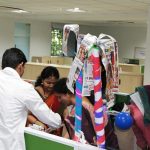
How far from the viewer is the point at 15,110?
1.92 m

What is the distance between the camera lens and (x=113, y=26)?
12.1m

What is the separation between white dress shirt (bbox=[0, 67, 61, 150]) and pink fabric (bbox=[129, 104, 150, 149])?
56cm

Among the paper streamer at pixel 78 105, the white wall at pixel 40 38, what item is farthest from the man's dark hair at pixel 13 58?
the white wall at pixel 40 38

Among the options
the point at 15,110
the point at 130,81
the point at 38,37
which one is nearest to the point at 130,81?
the point at 130,81

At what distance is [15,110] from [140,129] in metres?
0.77

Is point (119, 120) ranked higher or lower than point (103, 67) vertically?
lower

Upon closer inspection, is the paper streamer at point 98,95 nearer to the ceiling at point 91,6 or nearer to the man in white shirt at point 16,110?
the man in white shirt at point 16,110

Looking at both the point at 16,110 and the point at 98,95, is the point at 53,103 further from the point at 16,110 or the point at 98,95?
the point at 98,95

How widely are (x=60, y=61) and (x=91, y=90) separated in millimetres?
8175

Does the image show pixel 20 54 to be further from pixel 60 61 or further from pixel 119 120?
pixel 60 61

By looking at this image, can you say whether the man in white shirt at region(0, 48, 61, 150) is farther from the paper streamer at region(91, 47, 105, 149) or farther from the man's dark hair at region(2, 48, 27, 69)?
the paper streamer at region(91, 47, 105, 149)

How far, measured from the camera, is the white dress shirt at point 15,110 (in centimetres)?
191

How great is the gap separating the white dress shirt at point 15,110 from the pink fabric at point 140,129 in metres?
0.56

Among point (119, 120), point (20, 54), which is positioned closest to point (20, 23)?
point (20, 54)
